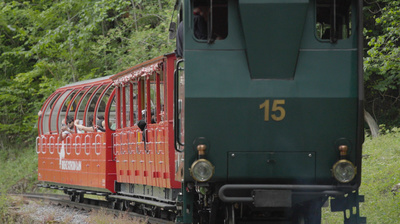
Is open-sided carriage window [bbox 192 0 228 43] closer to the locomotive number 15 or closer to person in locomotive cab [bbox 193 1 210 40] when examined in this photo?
person in locomotive cab [bbox 193 1 210 40]

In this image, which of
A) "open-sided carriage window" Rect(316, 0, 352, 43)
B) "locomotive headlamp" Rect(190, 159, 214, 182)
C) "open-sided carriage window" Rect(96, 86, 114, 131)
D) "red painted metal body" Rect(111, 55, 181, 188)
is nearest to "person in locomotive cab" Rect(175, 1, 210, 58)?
"open-sided carriage window" Rect(316, 0, 352, 43)

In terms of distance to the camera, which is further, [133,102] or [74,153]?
A: [74,153]

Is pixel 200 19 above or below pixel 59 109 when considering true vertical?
above

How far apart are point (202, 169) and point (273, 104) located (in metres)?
1.09

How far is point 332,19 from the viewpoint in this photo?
8516 millimetres

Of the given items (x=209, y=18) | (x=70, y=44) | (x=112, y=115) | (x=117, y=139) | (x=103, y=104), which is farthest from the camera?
(x=70, y=44)

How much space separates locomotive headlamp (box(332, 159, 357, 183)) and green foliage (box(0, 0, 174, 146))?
53.7ft

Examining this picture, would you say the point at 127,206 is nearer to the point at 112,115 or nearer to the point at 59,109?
the point at 112,115

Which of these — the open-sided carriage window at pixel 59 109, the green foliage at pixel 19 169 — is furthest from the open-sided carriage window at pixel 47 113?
the green foliage at pixel 19 169

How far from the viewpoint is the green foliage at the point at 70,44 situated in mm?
25766

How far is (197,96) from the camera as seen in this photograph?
8250 mm

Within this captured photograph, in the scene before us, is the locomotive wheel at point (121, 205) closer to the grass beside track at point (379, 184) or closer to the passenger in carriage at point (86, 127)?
the passenger in carriage at point (86, 127)

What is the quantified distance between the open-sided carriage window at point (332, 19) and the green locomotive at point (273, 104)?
0.04 meters

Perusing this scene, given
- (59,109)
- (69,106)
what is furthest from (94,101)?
(59,109)
